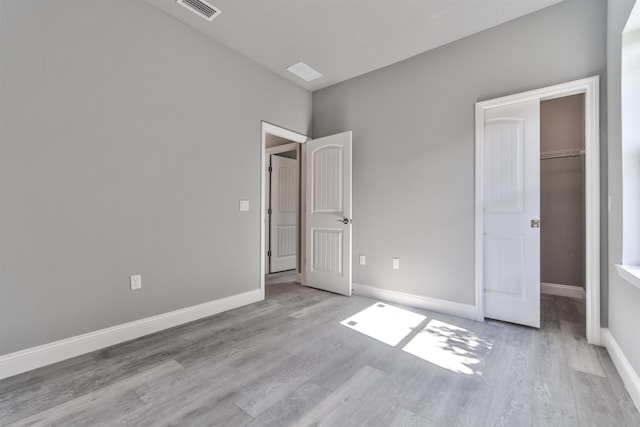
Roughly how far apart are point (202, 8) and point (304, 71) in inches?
53.6

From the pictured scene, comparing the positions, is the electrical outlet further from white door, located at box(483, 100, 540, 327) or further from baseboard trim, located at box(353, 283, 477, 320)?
white door, located at box(483, 100, 540, 327)

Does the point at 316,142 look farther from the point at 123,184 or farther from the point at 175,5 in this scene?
the point at 123,184

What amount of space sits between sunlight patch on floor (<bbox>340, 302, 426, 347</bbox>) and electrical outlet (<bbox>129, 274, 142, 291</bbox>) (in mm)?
1805

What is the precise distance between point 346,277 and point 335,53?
2.61m

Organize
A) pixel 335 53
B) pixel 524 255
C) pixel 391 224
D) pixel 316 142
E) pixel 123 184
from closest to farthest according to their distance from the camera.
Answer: pixel 123 184 → pixel 524 255 → pixel 335 53 → pixel 391 224 → pixel 316 142

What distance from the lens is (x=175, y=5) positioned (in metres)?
2.42

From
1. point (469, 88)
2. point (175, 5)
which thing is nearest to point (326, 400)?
point (469, 88)

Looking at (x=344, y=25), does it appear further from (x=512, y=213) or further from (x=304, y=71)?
(x=512, y=213)

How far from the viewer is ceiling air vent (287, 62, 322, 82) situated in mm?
3401

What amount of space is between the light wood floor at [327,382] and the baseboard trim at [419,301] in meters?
0.27

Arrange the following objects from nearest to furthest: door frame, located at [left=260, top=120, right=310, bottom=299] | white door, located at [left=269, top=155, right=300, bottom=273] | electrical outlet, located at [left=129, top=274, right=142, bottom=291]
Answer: electrical outlet, located at [left=129, top=274, right=142, bottom=291], door frame, located at [left=260, top=120, right=310, bottom=299], white door, located at [left=269, top=155, right=300, bottom=273]

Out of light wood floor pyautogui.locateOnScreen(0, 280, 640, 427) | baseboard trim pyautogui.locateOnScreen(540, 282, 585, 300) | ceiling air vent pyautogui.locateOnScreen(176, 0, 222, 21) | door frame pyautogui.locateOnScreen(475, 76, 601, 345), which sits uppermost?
ceiling air vent pyautogui.locateOnScreen(176, 0, 222, 21)

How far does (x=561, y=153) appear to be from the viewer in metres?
3.54

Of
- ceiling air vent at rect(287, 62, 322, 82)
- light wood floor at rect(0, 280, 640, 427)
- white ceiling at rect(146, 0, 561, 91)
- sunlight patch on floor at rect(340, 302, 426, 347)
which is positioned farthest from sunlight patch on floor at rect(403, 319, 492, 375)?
ceiling air vent at rect(287, 62, 322, 82)
